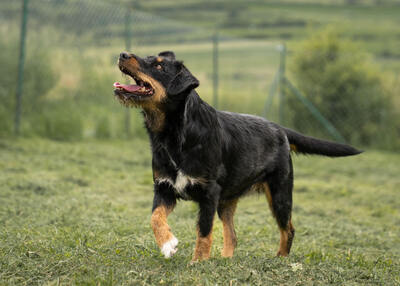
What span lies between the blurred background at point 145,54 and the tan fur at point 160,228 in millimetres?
7524

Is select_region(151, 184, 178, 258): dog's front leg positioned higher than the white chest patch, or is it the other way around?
the white chest patch

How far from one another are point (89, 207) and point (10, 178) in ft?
5.15

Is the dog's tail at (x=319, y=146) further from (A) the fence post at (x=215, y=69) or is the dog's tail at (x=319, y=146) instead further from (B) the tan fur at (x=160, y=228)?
(A) the fence post at (x=215, y=69)

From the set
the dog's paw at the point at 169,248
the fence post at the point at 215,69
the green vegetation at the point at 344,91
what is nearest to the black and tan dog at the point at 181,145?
the dog's paw at the point at 169,248

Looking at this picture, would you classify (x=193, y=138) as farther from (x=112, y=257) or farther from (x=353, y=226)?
(x=353, y=226)

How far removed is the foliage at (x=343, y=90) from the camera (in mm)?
14680

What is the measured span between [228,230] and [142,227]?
105 cm

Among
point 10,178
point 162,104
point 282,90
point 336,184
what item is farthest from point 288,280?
point 282,90

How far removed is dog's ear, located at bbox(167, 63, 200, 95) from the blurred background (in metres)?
7.18

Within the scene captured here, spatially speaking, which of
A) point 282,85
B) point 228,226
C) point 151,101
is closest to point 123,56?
point 151,101

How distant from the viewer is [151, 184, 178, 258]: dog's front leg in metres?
3.90

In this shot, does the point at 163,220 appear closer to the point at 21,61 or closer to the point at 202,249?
the point at 202,249

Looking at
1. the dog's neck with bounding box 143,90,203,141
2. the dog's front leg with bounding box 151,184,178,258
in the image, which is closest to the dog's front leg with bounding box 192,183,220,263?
the dog's front leg with bounding box 151,184,178,258

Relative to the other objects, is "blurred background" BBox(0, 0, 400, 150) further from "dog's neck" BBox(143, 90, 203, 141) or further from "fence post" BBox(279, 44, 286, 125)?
"dog's neck" BBox(143, 90, 203, 141)
